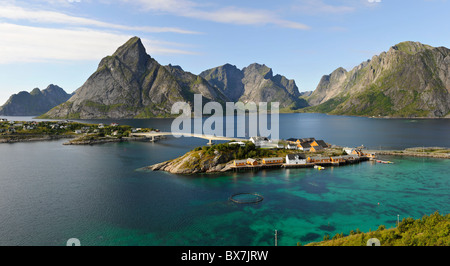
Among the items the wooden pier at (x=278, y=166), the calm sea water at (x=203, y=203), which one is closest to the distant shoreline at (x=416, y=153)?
the calm sea water at (x=203, y=203)

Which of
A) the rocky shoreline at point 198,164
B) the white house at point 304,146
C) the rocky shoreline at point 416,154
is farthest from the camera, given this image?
the white house at point 304,146

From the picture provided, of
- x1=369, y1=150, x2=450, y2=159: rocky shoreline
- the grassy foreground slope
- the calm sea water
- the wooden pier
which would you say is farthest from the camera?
x1=369, y1=150, x2=450, y2=159: rocky shoreline

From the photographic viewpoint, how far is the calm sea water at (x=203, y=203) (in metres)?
52.4

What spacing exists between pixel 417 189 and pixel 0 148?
21028cm

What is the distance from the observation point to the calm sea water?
52.4 m

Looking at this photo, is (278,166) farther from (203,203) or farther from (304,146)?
(203,203)

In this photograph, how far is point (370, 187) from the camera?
80.5 metres

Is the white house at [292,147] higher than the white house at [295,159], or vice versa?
the white house at [292,147]

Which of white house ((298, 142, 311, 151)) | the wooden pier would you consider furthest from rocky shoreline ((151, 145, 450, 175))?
white house ((298, 142, 311, 151))

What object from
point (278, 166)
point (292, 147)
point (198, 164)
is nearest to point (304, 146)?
point (292, 147)

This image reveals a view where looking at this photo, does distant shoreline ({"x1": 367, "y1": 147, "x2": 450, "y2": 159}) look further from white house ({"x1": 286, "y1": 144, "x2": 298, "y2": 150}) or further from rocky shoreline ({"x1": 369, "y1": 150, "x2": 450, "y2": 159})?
white house ({"x1": 286, "y1": 144, "x2": 298, "y2": 150})

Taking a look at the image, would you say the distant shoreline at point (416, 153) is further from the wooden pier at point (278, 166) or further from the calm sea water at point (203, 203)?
the wooden pier at point (278, 166)
